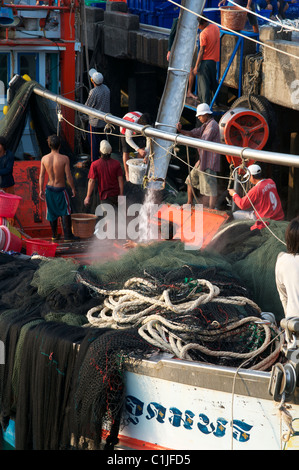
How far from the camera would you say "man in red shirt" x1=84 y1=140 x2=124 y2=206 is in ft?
34.1

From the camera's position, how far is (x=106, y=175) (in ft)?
34.1

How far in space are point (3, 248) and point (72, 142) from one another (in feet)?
15.7

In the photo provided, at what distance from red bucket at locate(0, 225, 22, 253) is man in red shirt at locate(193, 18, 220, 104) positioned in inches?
183

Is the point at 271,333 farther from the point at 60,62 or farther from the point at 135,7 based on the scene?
the point at 135,7

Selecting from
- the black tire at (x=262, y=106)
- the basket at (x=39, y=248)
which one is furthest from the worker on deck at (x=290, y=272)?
the black tire at (x=262, y=106)

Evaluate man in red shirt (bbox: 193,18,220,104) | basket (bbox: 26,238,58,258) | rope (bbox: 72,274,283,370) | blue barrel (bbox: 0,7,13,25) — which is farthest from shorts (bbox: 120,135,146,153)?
rope (bbox: 72,274,283,370)

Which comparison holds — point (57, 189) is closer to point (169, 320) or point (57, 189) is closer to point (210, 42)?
point (210, 42)

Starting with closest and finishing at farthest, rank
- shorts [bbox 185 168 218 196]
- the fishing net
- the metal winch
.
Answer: the metal winch → shorts [bbox 185 168 218 196] → the fishing net

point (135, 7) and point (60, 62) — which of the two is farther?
point (135, 7)

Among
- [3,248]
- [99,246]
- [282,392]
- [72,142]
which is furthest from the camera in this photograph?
[72,142]

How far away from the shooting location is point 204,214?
8836 mm

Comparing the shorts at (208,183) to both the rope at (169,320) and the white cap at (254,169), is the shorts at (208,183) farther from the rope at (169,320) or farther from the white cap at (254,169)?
the rope at (169,320)

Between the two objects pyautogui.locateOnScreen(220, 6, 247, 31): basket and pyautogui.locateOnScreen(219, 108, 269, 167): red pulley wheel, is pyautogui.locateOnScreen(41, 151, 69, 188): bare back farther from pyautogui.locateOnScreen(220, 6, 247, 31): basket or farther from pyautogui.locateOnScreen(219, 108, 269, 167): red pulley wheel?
pyautogui.locateOnScreen(220, 6, 247, 31): basket
